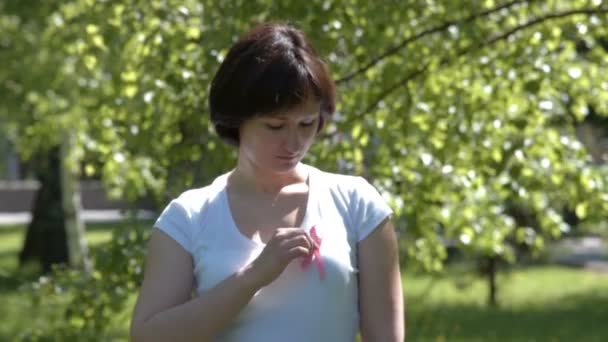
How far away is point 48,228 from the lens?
22.3m

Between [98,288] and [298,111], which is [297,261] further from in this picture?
[98,288]

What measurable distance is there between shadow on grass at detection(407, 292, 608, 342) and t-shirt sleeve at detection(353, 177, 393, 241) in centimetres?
764

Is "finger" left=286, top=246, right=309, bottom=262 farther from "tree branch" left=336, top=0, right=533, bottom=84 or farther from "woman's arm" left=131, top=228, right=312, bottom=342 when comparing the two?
"tree branch" left=336, top=0, right=533, bottom=84

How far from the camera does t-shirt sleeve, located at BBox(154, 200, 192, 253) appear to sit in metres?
3.02

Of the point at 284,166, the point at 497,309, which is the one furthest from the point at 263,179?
the point at 497,309

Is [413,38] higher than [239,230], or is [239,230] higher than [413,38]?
[413,38]

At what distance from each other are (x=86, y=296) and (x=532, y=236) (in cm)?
330

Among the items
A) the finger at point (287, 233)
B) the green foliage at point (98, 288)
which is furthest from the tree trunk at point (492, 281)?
the finger at point (287, 233)

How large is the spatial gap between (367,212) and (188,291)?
372mm

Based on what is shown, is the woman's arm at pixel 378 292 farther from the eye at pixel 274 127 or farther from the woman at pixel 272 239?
the eye at pixel 274 127

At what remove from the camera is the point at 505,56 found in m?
7.46

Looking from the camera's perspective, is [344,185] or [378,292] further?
[344,185]

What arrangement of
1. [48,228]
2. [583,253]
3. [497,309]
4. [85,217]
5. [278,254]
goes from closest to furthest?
[278,254], [497,309], [48,228], [583,253], [85,217]

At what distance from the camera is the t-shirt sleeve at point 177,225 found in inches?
119
